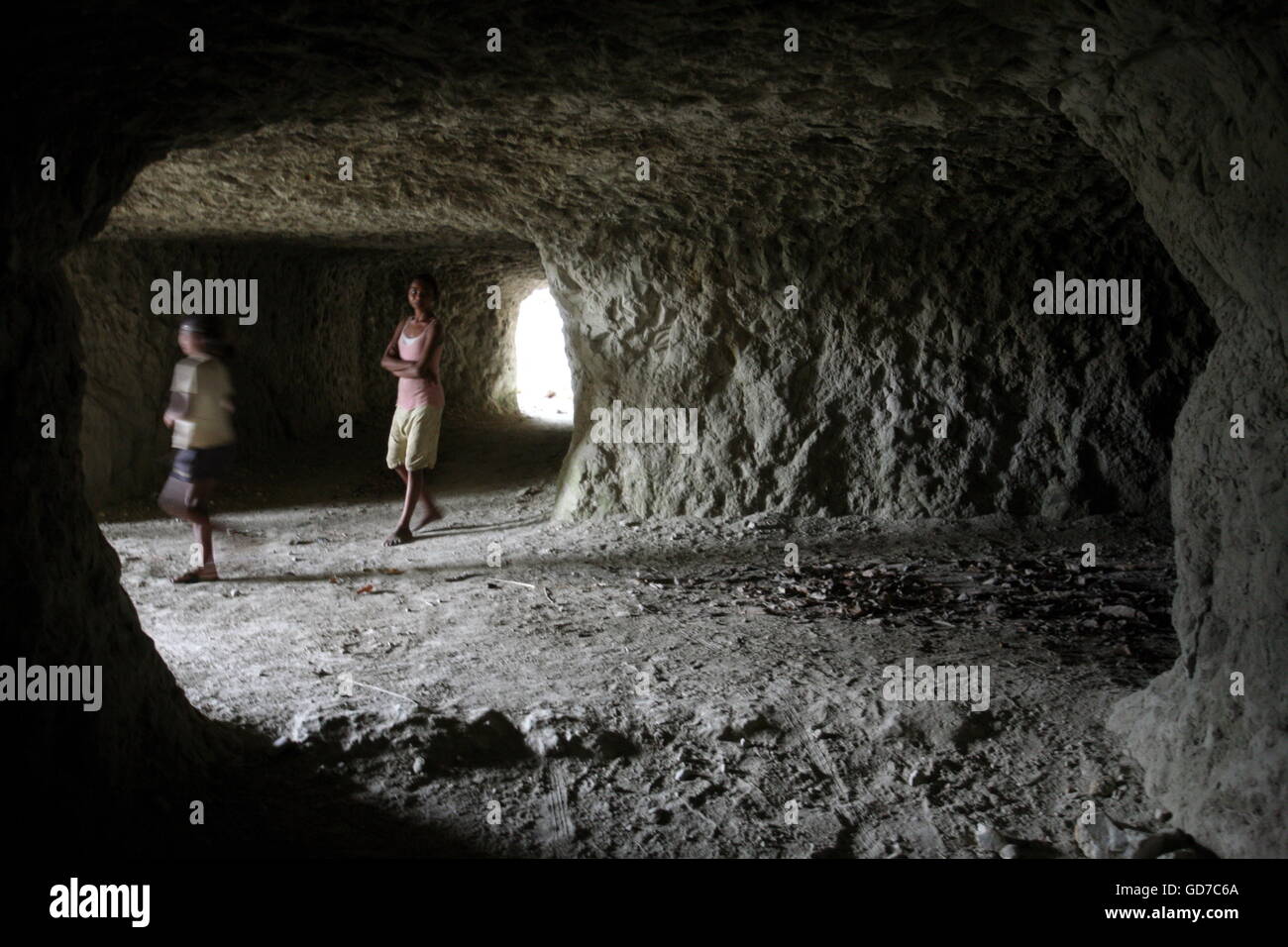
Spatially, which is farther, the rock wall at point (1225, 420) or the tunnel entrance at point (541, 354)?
the tunnel entrance at point (541, 354)

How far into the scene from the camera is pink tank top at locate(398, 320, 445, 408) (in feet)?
21.0

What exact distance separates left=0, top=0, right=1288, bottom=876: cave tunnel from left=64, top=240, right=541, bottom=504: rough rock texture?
0.07 meters

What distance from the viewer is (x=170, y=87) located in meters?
2.64

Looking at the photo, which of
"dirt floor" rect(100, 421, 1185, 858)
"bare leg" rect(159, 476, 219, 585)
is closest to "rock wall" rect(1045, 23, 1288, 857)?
"dirt floor" rect(100, 421, 1185, 858)

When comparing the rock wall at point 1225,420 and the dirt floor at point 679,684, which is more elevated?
the rock wall at point 1225,420

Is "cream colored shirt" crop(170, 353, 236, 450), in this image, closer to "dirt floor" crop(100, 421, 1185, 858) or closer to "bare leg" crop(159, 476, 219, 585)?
"bare leg" crop(159, 476, 219, 585)

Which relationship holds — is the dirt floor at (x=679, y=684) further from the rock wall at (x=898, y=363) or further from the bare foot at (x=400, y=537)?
the rock wall at (x=898, y=363)

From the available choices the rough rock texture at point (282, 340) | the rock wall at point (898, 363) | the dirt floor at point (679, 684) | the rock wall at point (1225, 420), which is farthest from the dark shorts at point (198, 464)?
the rock wall at point (1225, 420)

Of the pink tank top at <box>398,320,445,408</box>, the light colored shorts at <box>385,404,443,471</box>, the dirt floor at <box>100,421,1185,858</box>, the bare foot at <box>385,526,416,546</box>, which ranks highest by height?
the pink tank top at <box>398,320,445,408</box>

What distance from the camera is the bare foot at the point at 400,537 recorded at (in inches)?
260

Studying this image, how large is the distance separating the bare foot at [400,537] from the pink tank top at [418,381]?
829 mm

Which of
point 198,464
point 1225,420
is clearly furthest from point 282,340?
point 1225,420

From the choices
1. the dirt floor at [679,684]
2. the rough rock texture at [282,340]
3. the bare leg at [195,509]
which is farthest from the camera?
the rough rock texture at [282,340]

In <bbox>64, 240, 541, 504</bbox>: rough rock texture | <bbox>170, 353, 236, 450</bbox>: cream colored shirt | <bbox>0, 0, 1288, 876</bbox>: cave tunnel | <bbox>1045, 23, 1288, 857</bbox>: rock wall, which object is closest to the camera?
<bbox>1045, 23, 1288, 857</bbox>: rock wall
